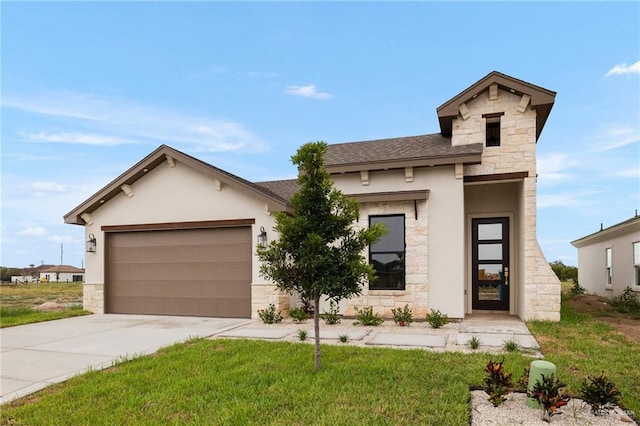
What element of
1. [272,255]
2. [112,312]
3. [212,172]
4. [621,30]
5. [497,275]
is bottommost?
[112,312]

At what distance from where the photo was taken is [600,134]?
45.3ft

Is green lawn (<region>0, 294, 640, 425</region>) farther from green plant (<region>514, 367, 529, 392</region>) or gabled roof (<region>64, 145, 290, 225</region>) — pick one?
gabled roof (<region>64, 145, 290, 225</region>)

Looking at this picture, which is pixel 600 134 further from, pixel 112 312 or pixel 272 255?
pixel 112 312

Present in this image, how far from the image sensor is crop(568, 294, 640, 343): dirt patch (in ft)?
28.8

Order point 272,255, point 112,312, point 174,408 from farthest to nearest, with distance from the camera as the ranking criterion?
point 112,312 < point 272,255 < point 174,408

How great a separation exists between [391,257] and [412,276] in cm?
75

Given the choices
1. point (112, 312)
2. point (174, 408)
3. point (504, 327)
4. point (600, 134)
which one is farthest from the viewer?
point (600, 134)

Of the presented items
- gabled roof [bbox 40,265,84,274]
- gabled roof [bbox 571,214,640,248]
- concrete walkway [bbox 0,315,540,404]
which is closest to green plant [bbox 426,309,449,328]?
concrete walkway [bbox 0,315,540,404]

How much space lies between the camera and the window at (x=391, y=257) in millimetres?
10516

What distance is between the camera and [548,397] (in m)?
3.91

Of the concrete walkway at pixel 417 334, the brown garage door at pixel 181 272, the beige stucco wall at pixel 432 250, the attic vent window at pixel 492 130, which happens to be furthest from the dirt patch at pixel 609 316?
the brown garage door at pixel 181 272

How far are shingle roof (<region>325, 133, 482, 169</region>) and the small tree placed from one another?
4775 millimetres

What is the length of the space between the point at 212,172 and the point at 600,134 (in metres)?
13.3

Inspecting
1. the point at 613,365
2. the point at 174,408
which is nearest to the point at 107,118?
the point at 174,408
